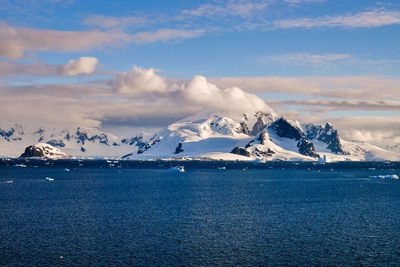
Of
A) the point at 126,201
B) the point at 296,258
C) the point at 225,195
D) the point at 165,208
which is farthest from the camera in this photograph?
the point at 225,195

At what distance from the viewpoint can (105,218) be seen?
3369 inches

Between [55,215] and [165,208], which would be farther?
[165,208]

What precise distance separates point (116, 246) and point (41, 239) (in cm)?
1268

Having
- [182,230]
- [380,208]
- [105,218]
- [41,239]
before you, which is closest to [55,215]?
[105,218]

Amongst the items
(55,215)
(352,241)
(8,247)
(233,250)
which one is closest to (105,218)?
(55,215)

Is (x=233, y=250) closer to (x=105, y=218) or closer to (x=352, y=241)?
(x=352, y=241)

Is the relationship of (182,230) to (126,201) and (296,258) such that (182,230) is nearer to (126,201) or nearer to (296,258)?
(296,258)

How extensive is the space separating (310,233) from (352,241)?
Answer: 7.58 metres

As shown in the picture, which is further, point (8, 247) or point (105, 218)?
point (105, 218)

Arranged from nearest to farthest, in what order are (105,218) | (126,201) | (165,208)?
(105,218), (165,208), (126,201)

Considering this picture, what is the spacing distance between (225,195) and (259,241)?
62921 millimetres

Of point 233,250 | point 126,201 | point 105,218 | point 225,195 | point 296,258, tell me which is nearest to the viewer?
point 296,258

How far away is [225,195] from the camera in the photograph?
429 feet

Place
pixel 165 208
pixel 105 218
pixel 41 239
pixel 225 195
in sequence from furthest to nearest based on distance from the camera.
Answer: pixel 225 195 → pixel 165 208 → pixel 105 218 → pixel 41 239
